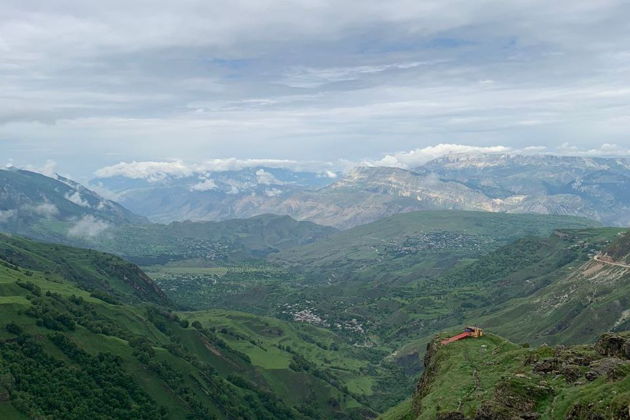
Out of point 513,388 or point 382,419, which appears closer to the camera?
point 513,388

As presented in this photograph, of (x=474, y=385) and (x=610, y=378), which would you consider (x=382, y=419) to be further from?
(x=610, y=378)

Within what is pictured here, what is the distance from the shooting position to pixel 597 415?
6944 cm

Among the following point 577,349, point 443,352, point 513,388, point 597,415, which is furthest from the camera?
point 443,352

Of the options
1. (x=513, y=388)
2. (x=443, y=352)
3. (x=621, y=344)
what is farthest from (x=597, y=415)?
(x=443, y=352)


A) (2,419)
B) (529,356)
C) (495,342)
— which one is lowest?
(2,419)

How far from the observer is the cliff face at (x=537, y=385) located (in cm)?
7562

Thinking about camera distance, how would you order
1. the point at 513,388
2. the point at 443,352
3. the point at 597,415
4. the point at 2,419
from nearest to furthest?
the point at 597,415
the point at 513,388
the point at 443,352
the point at 2,419

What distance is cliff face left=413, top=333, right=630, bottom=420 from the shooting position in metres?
75.6

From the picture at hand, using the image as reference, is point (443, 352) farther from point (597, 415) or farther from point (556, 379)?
point (597, 415)

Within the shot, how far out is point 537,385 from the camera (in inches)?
3634

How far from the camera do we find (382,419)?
18038 centimetres

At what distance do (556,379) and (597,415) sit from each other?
85.9 feet

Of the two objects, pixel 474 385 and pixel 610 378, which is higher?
pixel 610 378

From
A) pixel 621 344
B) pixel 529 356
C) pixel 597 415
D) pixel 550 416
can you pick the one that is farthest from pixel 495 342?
pixel 597 415
